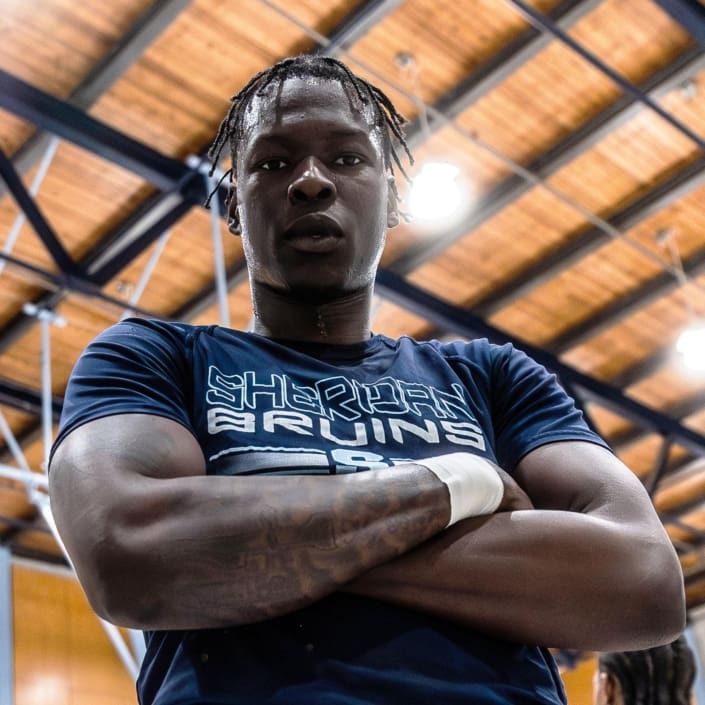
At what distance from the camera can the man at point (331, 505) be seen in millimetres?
1289

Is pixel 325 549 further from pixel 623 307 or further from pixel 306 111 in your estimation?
pixel 623 307

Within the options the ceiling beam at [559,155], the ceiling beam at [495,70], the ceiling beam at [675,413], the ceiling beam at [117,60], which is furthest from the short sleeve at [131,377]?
the ceiling beam at [675,413]

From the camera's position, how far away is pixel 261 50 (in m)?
8.35

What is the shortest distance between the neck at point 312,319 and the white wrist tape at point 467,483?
421 mm

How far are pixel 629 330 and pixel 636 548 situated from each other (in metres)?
10.6

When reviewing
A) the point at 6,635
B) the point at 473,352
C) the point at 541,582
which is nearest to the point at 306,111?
the point at 473,352

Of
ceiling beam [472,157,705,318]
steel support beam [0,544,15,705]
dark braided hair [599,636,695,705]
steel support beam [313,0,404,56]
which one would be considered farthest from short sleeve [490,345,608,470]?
steel support beam [0,544,15,705]

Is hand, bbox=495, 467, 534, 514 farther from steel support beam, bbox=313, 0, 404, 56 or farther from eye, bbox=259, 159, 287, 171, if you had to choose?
steel support beam, bbox=313, 0, 404, 56

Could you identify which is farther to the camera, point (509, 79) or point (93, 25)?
point (509, 79)

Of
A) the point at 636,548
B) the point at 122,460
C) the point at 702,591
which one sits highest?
the point at 702,591

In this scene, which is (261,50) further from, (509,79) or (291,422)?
(291,422)

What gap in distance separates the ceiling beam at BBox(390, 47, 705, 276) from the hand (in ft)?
25.7

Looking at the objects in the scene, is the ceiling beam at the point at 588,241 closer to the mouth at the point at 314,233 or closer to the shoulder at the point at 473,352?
the shoulder at the point at 473,352

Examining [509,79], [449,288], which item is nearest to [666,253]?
[449,288]
